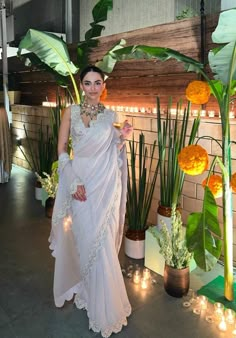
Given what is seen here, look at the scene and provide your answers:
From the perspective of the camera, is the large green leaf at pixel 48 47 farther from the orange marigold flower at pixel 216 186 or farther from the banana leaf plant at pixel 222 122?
the orange marigold flower at pixel 216 186

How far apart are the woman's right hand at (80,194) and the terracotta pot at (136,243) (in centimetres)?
95

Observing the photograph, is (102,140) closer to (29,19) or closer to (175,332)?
(175,332)

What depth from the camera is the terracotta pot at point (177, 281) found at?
6.76 ft

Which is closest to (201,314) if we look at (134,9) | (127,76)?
(127,76)

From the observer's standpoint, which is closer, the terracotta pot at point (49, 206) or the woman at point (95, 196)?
the woman at point (95, 196)

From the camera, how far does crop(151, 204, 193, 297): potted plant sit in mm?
2066

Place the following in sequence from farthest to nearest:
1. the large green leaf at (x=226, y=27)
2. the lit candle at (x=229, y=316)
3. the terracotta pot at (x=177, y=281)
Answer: the terracotta pot at (x=177, y=281), the lit candle at (x=229, y=316), the large green leaf at (x=226, y=27)

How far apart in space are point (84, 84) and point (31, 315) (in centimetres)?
136

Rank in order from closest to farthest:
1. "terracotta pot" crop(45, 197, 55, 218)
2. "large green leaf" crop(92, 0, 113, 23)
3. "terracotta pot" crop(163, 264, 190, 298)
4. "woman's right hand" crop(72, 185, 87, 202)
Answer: "woman's right hand" crop(72, 185, 87, 202), "terracotta pot" crop(163, 264, 190, 298), "large green leaf" crop(92, 0, 113, 23), "terracotta pot" crop(45, 197, 55, 218)

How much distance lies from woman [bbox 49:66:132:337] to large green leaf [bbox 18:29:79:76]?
1.27m

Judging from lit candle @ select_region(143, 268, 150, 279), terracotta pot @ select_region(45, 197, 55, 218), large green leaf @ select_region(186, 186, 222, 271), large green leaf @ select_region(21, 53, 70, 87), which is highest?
large green leaf @ select_region(21, 53, 70, 87)

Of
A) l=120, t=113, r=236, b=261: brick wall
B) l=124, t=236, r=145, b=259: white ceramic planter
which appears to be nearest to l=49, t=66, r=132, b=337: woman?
l=124, t=236, r=145, b=259: white ceramic planter

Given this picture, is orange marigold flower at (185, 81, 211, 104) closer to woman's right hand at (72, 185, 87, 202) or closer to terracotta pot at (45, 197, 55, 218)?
woman's right hand at (72, 185, 87, 202)

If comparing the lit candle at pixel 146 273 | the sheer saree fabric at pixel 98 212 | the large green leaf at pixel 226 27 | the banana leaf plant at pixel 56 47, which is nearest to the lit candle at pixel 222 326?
the sheer saree fabric at pixel 98 212
